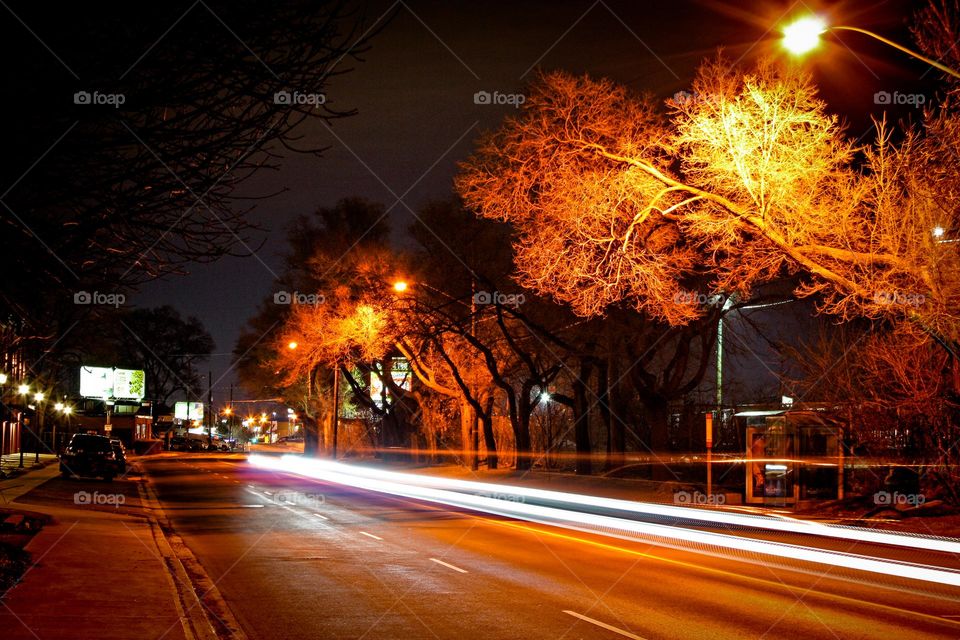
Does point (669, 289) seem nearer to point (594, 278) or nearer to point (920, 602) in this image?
point (594, 278)

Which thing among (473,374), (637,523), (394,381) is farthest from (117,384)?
(637,523)

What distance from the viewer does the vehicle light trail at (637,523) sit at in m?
15.6

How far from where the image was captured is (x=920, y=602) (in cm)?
1290

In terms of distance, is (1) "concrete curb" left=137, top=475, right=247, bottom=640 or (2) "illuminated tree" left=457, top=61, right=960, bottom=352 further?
(2) "illuminated tree" left=457, top=61, right=960, bottom=352

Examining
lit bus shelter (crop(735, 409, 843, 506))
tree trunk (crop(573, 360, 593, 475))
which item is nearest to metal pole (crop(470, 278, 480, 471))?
tree trunk (crop(573, 360, 593, 475))

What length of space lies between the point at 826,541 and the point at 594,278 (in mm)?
7273

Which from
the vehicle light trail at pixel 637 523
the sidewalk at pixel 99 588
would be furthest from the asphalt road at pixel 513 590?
the sidewalk at pixel 99 588

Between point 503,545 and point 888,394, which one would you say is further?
point 888,394

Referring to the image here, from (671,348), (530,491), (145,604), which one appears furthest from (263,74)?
(671,348)

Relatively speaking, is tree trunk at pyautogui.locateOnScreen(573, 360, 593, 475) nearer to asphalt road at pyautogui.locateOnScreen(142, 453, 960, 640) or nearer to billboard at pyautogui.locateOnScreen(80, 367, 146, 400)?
asphalt road at pyautogui.locateOnScreen(142, 453, 960, 640)

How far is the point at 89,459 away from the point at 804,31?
3471 cm

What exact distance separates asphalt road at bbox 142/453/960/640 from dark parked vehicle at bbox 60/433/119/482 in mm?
20107

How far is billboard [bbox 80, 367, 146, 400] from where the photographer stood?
89.4m

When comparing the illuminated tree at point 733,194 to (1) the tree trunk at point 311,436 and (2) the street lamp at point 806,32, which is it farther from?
(1) the tree trunk at point 311,436
